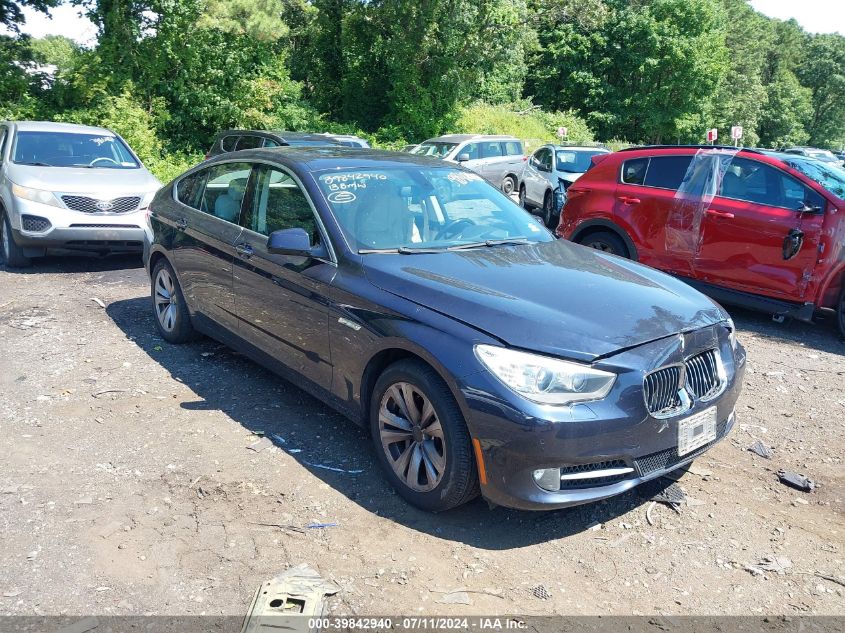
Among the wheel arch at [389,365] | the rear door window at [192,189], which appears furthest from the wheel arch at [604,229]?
the wheel arch at [389,365]

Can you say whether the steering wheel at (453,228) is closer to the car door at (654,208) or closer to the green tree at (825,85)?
the car door at (654,208)

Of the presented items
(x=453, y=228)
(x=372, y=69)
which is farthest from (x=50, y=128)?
(x=372, y=69)

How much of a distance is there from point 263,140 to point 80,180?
3.33 meters

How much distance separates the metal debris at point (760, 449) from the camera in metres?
4.66

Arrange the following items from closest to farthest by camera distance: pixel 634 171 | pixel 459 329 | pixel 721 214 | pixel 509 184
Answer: pixel 459 329, pixel 721 214, pixel 634 171, pixel 509 184

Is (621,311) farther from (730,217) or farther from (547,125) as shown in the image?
(547,125)

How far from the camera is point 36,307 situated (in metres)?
7.75

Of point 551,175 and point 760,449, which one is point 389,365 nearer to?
point 760,449

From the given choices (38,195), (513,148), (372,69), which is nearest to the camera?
(38,195)

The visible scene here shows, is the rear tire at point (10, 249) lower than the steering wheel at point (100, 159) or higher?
lower

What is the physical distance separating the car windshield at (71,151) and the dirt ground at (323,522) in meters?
5.23

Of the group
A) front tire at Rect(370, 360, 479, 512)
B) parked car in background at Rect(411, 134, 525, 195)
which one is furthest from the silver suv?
parked car in background at Rect(411, 134, 525, 195)

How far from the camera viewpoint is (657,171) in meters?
8.42

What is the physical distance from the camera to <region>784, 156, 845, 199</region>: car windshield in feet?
23.8
